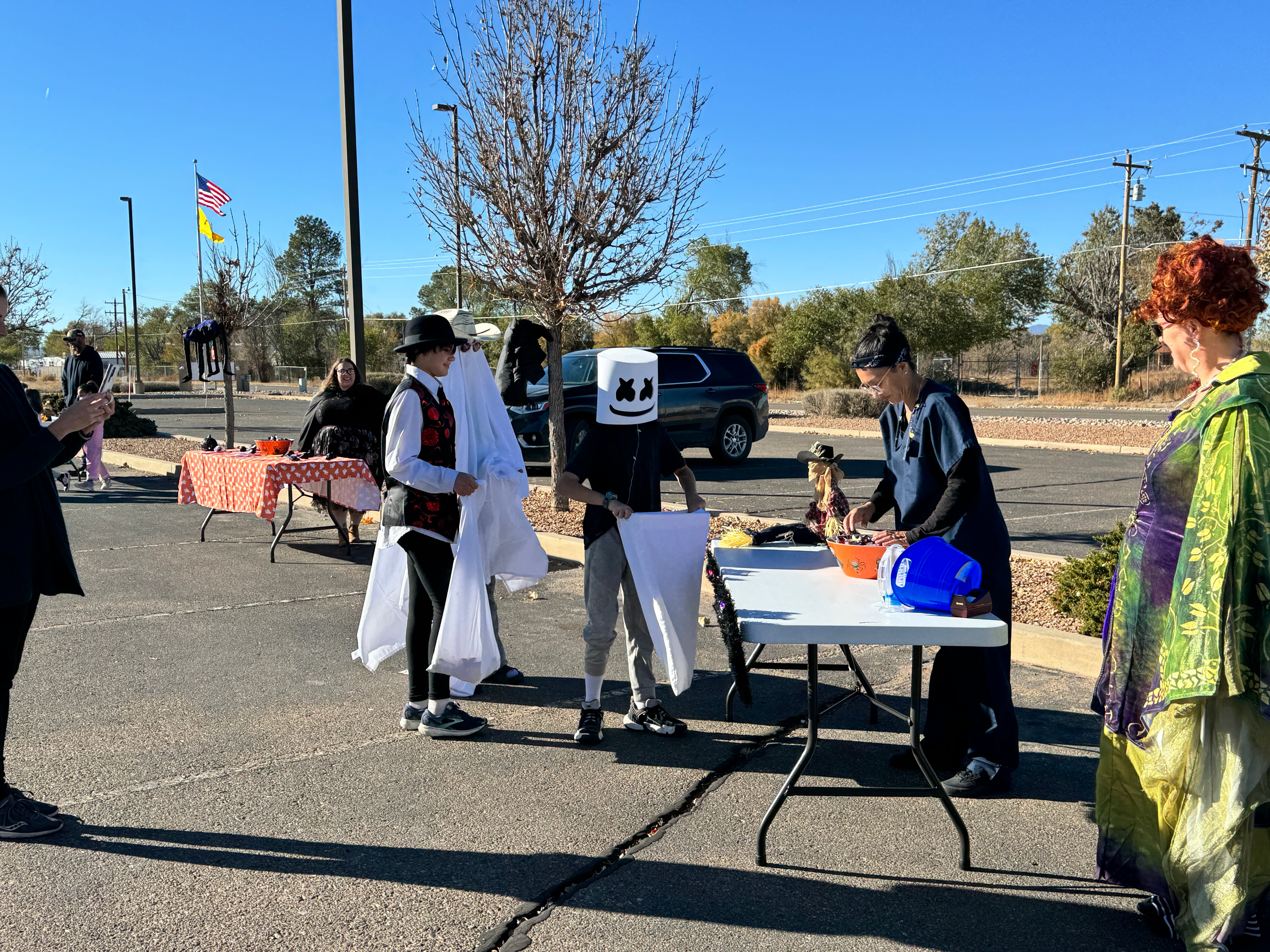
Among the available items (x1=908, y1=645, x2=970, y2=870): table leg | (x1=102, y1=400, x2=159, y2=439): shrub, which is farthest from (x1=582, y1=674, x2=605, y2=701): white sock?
(x1=102, y1=400, x2=159, y2=439): shrub

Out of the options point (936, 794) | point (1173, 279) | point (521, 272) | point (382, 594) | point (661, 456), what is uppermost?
point (521, 272)

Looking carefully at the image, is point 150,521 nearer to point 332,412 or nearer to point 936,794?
point 332,412

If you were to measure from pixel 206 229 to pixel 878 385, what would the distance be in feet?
55.3

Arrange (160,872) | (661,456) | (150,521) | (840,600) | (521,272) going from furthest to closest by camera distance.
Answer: (150,521)
(521,272)
(661,456)
(840,600)
(160,872)

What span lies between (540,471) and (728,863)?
1191cm

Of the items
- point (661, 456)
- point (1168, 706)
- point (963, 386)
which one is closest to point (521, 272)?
point (661, 456)

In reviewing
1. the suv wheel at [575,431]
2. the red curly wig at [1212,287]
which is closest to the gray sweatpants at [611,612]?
the red curly wig at [1212,287]

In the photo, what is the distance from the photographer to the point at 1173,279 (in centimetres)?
292

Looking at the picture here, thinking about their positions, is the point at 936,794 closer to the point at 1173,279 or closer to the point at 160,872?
the point at 1173,279

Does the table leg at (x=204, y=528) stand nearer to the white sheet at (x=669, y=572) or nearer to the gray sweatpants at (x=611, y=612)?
the gray sweatpants at (x=611, y=612)

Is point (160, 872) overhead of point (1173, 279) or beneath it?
beneath

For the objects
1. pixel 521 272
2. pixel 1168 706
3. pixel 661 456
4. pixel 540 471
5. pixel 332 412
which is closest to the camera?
pixel 1168 706

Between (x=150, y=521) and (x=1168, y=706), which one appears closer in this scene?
(x=1168, y=706)

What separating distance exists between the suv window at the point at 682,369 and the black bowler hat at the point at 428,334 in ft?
38.2
